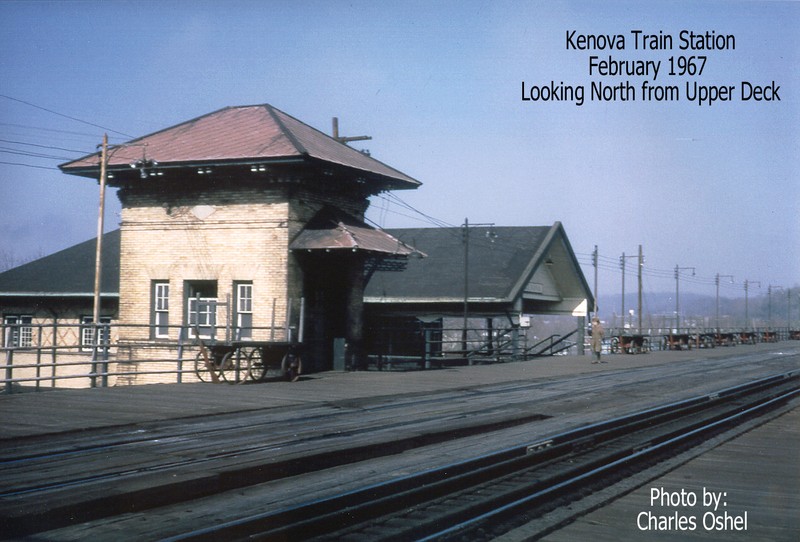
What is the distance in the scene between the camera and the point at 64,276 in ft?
108

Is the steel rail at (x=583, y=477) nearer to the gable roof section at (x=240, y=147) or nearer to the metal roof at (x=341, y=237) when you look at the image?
the metal roof at (x=341, y=237)

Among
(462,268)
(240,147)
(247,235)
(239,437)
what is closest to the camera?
(239,437)

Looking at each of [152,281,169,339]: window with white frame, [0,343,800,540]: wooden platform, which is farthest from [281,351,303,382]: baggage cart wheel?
[152,281,169,339]: window with white frame

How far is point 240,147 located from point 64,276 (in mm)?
12424

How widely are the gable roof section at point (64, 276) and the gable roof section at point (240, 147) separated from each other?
5.41 metres

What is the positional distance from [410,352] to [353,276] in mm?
4709

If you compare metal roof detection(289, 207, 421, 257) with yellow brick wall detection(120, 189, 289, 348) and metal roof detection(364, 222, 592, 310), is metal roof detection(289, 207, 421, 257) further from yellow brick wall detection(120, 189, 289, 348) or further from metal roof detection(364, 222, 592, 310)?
metal roof detection(364, 222, 592, 310)

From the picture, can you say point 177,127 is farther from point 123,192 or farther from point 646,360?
point 646,360

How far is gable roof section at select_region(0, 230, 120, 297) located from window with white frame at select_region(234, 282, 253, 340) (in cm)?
857

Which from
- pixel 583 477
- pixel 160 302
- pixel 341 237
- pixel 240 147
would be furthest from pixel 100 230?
pixel 583 477

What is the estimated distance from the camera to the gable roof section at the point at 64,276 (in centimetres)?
3127

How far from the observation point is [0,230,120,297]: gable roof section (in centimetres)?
3127

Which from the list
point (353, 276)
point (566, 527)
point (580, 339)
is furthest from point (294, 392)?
point (580, 339)

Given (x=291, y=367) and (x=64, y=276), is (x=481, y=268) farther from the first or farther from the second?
(x=291, y=367)
